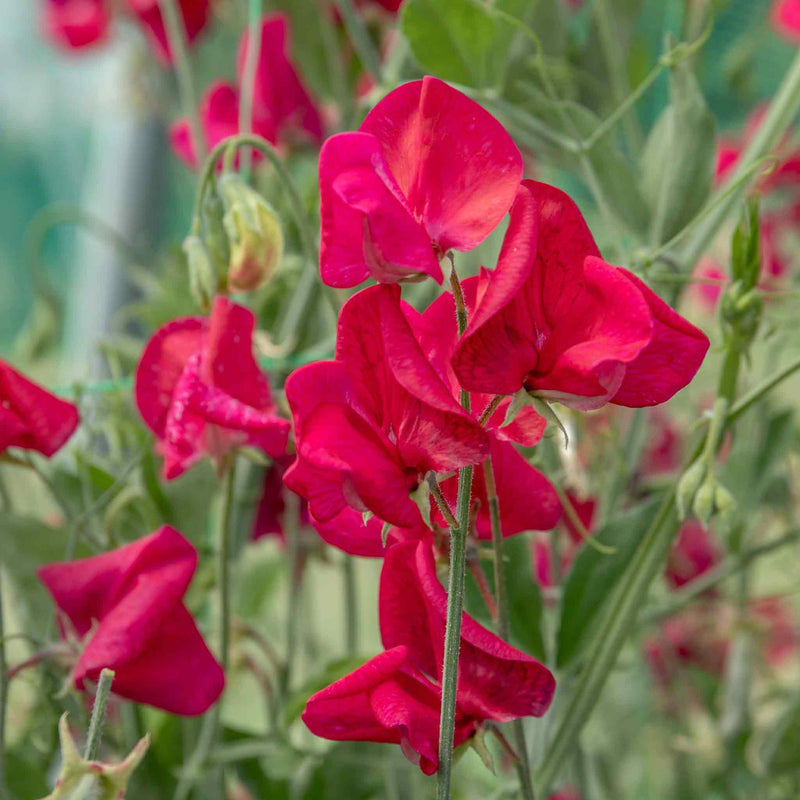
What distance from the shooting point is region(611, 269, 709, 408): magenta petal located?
269 millimetres

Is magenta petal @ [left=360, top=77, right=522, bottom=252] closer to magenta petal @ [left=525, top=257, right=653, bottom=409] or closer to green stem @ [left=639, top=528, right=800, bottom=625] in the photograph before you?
magenta petal @ [left=525, top=257, right=653, bottom=409]

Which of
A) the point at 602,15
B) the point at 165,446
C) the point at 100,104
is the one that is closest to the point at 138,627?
the point at 165,446

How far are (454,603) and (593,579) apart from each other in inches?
7.5

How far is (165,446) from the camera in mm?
400

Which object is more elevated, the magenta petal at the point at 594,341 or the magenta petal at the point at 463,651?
the magenta petal at the point at 594,341

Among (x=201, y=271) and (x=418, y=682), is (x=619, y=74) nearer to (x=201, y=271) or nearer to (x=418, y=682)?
(x=201, y=271)

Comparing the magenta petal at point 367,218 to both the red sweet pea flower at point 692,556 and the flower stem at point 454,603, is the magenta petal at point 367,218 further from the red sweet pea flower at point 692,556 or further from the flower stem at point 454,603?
the red sweet pea flower at point 692,556

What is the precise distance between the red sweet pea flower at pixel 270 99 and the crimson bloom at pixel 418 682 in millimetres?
452

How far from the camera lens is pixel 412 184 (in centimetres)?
29

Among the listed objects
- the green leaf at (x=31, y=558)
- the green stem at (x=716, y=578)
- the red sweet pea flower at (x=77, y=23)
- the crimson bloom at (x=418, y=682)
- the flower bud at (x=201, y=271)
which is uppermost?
the flower bud at (x=201, y=271)

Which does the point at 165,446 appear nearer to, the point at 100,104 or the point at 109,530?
the point at 109,530

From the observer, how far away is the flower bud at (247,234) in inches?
16.6

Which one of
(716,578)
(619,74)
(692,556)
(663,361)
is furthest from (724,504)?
(692,556)

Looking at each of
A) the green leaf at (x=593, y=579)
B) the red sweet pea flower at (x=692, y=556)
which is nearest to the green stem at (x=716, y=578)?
the green leaf at (x=593, y=579)
